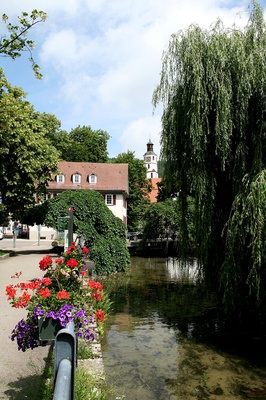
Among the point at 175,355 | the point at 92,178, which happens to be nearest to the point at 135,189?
the point at 92,178

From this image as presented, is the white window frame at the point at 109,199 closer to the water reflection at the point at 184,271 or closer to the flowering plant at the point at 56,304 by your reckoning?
the water reflection at the point at 184,271

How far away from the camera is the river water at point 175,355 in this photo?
6719 mm

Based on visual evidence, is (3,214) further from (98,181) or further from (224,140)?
(98,181)

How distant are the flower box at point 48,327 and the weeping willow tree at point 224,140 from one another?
485cm

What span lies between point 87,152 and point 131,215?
34.5 feet

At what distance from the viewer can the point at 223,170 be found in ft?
30.0

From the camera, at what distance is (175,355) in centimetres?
841

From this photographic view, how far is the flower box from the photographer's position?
3.93 meters

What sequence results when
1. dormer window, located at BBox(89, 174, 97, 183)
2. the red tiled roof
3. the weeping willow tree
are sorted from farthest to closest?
dormer window, located at BBox(89, 174, 97, 183) → the red tiled roof → the weeping willow tree

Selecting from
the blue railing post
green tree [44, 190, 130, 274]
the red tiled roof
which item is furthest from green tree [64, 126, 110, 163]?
the blue railing post

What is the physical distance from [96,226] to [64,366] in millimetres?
21592

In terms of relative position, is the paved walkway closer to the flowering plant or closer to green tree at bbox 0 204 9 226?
the flowering plant

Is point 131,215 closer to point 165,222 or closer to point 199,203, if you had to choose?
point 165,222

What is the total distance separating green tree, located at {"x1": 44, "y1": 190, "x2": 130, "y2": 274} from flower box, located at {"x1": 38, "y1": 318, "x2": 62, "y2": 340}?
648 inches
